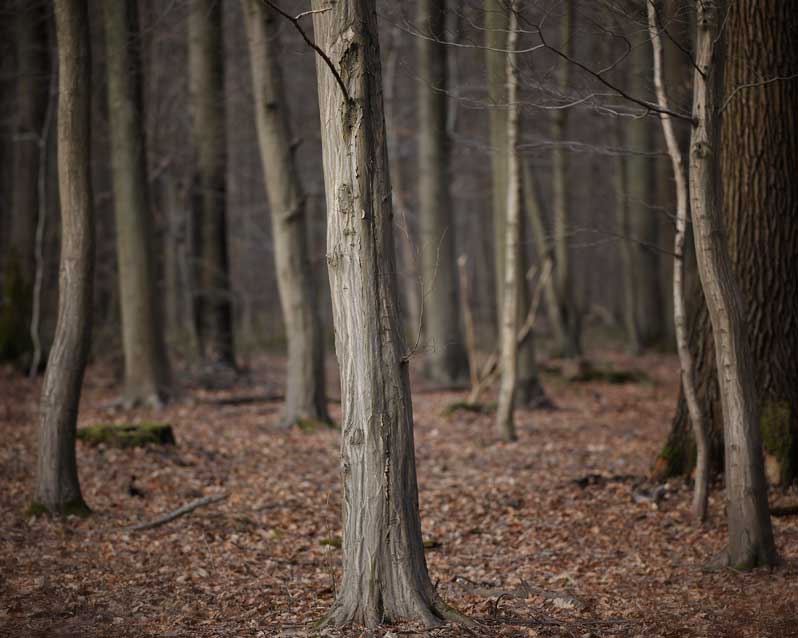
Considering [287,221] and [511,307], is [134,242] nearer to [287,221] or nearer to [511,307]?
[287,221]

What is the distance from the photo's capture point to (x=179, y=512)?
7.31 metres

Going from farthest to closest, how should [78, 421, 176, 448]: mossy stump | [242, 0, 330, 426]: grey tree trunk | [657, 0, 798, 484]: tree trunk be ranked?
[242, 0, 330, 426]: grey tree trunk → [78, 421, 176, 448]: mossy stump → [657, 0, 798, 484]: tree trunk

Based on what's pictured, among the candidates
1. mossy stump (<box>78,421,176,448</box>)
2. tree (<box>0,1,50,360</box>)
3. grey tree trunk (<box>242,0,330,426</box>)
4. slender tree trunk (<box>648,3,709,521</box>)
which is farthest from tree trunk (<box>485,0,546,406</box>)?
tree (<box>0,1,50,360</box>)

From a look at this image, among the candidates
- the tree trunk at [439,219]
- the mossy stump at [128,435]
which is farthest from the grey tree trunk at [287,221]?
the tree trunk at [439,219]

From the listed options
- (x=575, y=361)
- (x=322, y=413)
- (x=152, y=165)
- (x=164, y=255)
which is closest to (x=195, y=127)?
(x=152, y=165)

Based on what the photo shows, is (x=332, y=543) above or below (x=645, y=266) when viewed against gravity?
below

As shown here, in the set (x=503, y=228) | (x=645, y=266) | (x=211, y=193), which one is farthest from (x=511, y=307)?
(x=645, y=266)

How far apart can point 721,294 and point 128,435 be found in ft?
21.5

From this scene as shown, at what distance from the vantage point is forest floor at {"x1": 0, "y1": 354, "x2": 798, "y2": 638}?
514 cm

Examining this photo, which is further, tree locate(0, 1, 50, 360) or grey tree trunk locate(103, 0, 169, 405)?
tree locate(0, 1, 50, 360)

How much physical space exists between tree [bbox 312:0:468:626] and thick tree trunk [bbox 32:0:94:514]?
3.11 meters

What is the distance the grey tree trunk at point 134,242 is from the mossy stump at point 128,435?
8.53 feet

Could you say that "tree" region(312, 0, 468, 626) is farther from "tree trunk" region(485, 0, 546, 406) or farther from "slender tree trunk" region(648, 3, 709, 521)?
"tree trunk" region(485, 0, 546, 406)

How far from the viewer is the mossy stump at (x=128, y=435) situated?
30.0ft
